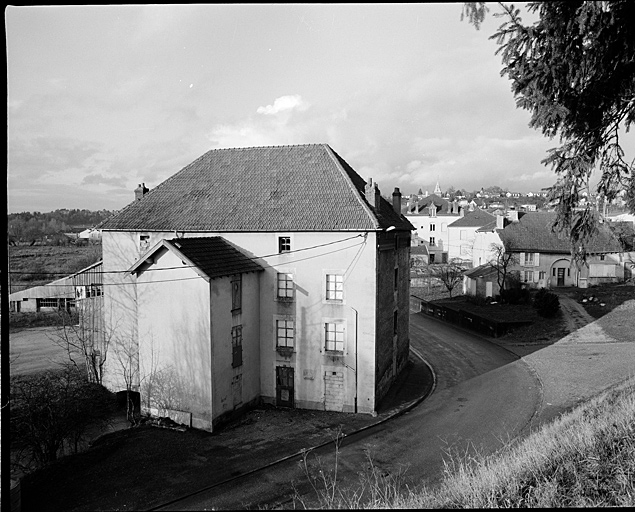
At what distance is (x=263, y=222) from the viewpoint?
613 inches

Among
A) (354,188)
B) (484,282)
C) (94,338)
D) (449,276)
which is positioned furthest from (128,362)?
(449,276)

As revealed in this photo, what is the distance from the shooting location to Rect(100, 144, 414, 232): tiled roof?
50.4ft

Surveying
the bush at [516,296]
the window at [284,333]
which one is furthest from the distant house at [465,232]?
the window at [284,333]

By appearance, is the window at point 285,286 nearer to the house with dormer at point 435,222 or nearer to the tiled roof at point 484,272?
the tiled roof at point 484,272

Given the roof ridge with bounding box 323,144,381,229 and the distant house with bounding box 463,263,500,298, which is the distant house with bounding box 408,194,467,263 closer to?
the distant house with bounding box 463,263,500,298

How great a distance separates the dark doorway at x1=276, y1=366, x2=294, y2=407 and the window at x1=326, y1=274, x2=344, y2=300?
301 centimetres

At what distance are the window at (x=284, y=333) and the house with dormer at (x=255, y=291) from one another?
4 cm

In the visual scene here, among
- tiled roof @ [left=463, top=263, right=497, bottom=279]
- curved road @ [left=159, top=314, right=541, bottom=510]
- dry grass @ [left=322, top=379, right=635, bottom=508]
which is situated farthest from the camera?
tiled roof @ [left=463, top=263, right=497, bottom=279]

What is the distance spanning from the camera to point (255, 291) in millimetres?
15539

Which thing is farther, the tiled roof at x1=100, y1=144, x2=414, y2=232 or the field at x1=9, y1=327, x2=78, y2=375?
the field at x1=9, y1=327, x2=78, y2=375

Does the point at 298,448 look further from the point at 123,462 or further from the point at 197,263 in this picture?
the point at 197,263

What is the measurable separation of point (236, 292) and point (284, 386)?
12.7 feet

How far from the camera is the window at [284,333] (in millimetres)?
15555

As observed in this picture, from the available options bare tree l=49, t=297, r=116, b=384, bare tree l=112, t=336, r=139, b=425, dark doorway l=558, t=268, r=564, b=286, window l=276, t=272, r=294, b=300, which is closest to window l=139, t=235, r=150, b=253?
bare tree l=49, t=297, r=116, b=384
